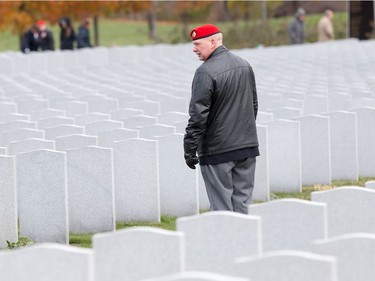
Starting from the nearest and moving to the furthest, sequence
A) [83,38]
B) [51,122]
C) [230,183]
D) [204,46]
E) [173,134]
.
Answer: [204,46], [230,183], [173,134], [51,122], [83,38]

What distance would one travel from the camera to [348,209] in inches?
300

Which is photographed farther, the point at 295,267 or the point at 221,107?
the point at 221,107

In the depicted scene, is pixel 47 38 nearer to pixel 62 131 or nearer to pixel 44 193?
pixel 62 131

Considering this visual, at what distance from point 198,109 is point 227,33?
42.8 meters

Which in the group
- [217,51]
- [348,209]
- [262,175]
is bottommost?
[262,175]

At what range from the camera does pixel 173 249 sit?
6.30 meters

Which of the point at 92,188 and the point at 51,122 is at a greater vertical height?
the point at 51,122

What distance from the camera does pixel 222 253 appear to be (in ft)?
22.1

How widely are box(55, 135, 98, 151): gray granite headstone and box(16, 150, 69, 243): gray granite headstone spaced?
51.2 inches

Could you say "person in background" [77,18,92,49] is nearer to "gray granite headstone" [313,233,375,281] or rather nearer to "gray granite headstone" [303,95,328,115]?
"gray granite headstone" [303,95,328,115]

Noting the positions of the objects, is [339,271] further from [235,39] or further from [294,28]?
[235,39]

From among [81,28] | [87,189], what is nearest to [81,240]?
[87,189]

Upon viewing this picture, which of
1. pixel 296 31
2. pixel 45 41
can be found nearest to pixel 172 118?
pixel 45 41

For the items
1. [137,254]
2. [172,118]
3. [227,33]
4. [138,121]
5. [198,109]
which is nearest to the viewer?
[137,254]
